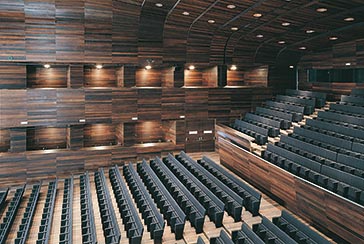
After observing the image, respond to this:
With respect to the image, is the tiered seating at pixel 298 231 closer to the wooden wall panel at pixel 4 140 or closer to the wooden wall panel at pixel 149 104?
the wooden wall panel at pixel 149 104

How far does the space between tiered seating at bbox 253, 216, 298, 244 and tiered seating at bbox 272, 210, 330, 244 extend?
0.17ft

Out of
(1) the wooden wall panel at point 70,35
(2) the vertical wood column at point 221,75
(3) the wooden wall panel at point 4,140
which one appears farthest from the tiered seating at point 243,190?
(3) the wooden wall panel at point 4,140

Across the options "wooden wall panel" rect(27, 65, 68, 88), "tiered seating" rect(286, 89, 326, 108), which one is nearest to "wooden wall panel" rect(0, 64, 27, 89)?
"wooden wall panel" rect(27, 65, 68, 88)

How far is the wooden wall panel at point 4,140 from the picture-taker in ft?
7.34

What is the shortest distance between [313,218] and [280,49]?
176cm

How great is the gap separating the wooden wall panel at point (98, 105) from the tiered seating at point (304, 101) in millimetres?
1454

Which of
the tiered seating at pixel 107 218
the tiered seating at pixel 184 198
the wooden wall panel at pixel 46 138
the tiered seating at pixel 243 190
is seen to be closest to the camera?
the tiered seating at pixel 107 218

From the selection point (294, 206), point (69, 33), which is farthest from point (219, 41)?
point (294, 206)

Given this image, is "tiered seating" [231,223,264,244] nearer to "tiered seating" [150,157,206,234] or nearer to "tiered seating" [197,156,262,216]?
"tiered seating" [150,157,206,234]

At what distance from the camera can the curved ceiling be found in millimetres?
1653

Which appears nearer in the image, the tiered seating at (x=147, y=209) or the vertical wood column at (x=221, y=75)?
the tiered seating at (x=147, y=209)

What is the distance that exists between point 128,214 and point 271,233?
60 centimetres

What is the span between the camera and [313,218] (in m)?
1.36

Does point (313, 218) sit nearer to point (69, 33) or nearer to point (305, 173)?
point (305, 173)
